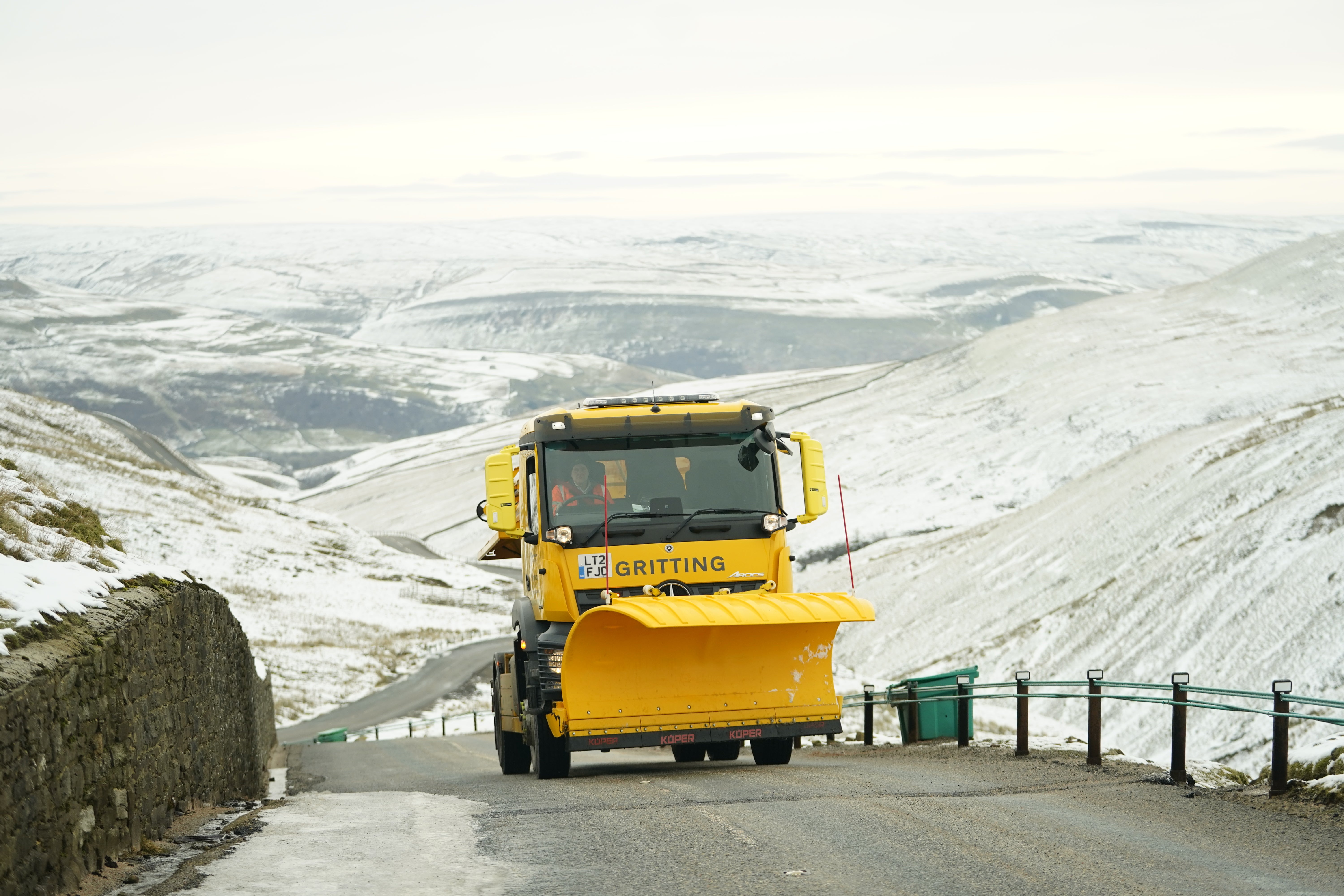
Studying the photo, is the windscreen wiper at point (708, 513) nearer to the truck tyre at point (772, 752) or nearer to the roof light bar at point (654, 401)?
the roof light bar at point (654, 401)

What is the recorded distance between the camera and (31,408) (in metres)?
130

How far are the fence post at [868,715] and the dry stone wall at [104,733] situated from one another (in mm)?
10204

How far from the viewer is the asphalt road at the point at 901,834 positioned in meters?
8.35

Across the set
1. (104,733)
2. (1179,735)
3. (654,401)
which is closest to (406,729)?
(654,401)

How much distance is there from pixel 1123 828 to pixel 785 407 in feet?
394

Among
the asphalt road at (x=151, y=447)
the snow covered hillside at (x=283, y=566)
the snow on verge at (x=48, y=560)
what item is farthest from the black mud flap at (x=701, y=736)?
the asphalt road at (x=151, y=447)

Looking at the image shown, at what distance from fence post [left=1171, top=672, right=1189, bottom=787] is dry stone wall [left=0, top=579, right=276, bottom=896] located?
8.73 m

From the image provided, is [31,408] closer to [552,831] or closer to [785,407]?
[785,407]

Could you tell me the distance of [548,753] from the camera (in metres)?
15.2

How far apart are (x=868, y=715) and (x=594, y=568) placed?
8904mm

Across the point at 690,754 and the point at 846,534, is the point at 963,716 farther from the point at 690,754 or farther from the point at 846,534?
the point at 846,534

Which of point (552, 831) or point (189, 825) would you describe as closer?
point (552, 831)

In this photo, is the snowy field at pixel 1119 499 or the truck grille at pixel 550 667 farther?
the snowy field at pixel 1119 499

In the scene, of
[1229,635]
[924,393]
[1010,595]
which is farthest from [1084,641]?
[924,393]
